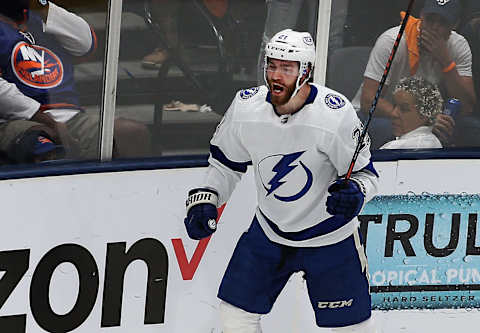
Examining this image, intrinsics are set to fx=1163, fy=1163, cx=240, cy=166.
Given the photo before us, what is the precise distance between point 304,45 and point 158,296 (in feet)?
4.00

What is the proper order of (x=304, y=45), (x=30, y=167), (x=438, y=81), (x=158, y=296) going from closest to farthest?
(x=304, y=45) → (x=30, y=167) → (x=158, y=296) → (x=438, y=81)

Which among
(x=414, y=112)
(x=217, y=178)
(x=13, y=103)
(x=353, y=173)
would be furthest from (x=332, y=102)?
A: (x=13, y=103)

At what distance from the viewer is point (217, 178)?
13.8 ft

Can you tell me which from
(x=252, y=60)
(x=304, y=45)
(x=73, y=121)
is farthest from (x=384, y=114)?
(x=73, y=121)

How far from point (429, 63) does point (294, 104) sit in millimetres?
1009

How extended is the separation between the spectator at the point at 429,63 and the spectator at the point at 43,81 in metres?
1.01

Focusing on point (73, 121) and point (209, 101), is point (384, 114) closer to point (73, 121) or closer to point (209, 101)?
point (209, 101)

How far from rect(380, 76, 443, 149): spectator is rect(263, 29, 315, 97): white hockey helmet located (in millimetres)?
924

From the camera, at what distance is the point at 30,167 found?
4277 millimetres

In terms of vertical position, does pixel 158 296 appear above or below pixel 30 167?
below

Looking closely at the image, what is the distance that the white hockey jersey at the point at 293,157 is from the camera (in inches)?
159

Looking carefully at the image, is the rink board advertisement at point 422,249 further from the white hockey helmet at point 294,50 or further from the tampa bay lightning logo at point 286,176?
the white hockey helmet at point 294,50

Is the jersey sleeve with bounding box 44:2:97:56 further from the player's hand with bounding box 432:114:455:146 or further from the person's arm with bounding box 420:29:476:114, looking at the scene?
the player's hand with bounding box 432:114:455:146

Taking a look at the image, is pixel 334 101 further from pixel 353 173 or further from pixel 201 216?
pixel 201 216
